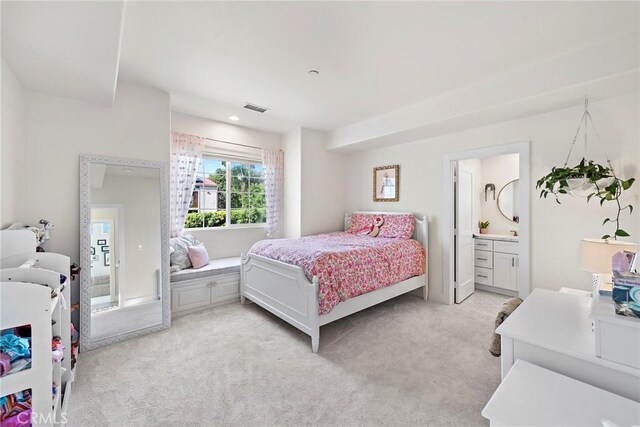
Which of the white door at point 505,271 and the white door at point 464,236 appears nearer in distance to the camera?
the white door at point 464,236

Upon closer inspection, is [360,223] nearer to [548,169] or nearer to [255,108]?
[255,108]

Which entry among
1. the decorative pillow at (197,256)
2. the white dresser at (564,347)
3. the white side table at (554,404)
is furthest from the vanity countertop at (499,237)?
the decorative pillow at (197,256)

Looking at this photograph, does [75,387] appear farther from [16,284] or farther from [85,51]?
[85,51]

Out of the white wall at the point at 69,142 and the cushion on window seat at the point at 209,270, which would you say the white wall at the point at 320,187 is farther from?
the white wall at the point at 69,142

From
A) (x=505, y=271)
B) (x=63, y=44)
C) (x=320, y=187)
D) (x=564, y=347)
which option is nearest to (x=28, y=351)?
(x=63, y=44)

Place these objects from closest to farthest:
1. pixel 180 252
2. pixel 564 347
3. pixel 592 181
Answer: pixel 564 347
pixel 592 181
pixel 180 252

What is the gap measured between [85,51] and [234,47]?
0.95m

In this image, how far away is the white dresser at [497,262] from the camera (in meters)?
3.83

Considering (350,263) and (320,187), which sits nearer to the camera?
(350,263)

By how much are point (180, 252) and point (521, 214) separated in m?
3.93

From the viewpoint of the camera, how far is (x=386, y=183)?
4.26 meters

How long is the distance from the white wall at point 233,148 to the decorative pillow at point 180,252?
0.33 metres

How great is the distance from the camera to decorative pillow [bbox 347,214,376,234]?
4.20 meters

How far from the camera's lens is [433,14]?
1.75 metres
